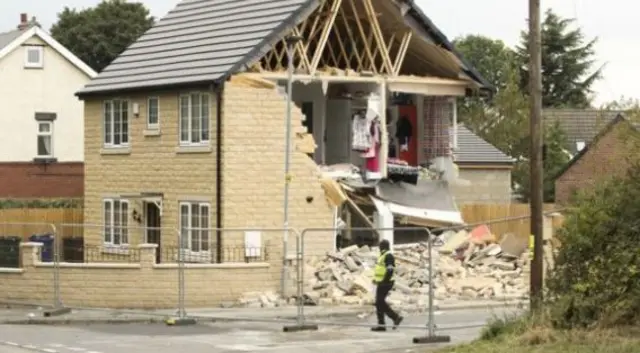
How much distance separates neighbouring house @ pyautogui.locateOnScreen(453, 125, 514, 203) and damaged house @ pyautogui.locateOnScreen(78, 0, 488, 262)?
15.6 metres

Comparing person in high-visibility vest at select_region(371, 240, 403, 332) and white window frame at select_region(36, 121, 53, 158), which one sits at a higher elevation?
white window frame at select_region(36, 121, 53, 158)

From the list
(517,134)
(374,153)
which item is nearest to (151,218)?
(374,153)

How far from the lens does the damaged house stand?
117ft

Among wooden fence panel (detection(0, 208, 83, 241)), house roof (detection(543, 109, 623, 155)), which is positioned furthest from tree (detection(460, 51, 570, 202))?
wooden fence panel (detection(0, 208, 83, 241))

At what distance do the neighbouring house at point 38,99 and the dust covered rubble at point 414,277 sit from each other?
25.4 meters

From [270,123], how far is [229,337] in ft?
36.8

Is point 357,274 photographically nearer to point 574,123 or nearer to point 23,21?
point 23,21

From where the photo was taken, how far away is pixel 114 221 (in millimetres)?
40219

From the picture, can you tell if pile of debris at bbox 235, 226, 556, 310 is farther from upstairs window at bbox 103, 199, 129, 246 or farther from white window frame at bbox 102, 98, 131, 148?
white window frame at bbox 102, 98, 131, 148

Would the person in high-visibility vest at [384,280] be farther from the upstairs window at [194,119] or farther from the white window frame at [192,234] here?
the upstairs window at [194,119]

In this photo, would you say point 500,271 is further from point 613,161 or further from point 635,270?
point 635,270

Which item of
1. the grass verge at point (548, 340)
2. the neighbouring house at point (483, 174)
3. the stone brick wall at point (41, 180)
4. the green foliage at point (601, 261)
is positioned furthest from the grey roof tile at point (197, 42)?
the neighbouring house at point (483, 174)

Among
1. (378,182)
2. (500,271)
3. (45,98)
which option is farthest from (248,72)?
(45,98)

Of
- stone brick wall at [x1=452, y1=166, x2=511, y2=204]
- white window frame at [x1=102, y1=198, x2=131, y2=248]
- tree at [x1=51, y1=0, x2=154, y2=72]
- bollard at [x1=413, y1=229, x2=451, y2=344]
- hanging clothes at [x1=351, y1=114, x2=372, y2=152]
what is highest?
→ tree at [x1=51, y1=0, x2=154, y2=72]
